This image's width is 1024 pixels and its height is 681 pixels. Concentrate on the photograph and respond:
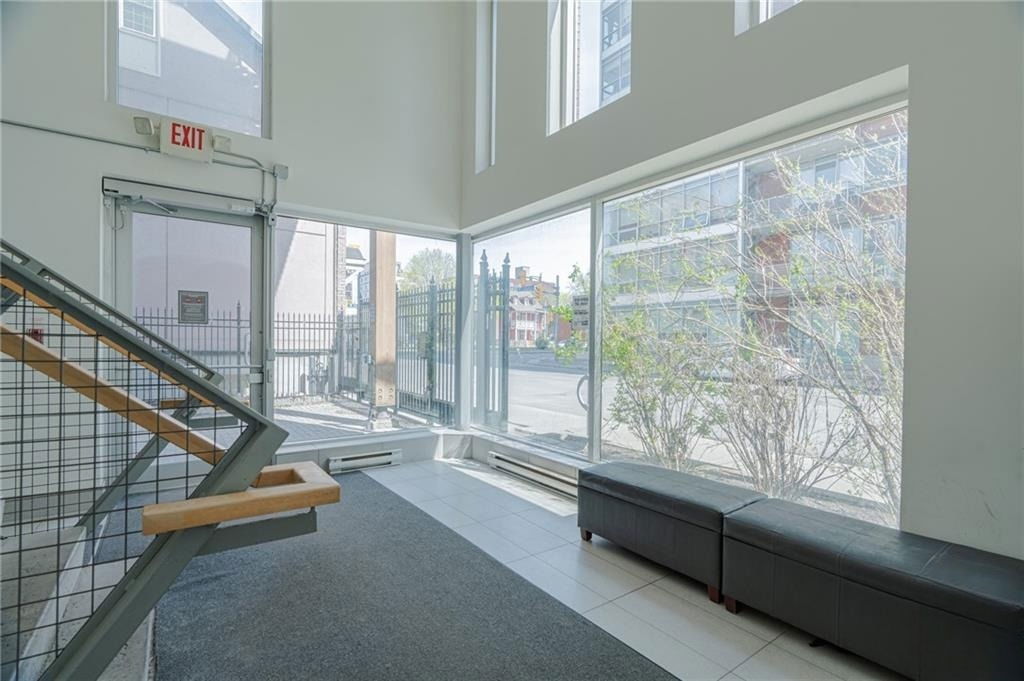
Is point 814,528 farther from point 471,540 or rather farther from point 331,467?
point 331,467

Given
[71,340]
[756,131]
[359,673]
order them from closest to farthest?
1. [359,673]
2. [756,131]
3. [71,340]

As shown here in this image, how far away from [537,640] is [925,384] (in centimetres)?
202

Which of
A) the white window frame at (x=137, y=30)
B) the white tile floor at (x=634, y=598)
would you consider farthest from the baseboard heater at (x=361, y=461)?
the white window frame at (x=137, y=30)

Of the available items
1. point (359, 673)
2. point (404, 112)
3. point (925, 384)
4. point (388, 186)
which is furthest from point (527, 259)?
point (359, 673)

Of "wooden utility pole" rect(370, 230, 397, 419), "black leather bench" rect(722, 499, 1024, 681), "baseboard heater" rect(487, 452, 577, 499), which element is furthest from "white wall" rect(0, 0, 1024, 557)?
"baseboard heater" rect(487, 452, 577, 499)

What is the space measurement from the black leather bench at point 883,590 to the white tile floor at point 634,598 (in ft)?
0.42

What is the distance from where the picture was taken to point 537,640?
2.13m

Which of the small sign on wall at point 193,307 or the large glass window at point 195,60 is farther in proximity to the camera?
the small sign on wall at point 193,307

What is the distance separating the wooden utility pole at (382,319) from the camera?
5.14 meters

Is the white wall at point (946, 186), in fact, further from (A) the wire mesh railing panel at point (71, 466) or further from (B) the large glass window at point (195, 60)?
(B) the large glass window at point (195, 60)

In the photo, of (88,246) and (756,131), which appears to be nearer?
(756,131)

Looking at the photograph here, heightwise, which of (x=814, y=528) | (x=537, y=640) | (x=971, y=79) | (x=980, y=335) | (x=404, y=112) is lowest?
(x=537, y=640)

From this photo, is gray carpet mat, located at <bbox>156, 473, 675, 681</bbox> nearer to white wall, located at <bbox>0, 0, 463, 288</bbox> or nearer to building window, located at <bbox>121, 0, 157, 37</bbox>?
white wall, located at <bbox>0, 0, 463, 288</bbox>

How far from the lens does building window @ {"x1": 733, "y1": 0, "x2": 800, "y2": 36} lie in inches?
110
